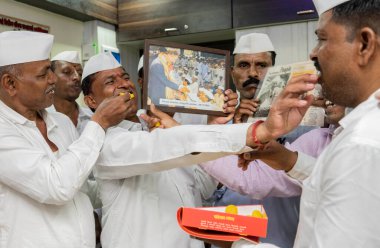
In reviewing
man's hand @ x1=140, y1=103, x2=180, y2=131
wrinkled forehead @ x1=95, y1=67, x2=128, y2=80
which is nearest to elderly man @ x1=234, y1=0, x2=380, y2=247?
man's hand @ x1=140, y1=103, x2=180, y2=131

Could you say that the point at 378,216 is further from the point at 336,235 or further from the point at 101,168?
the point at 101,168

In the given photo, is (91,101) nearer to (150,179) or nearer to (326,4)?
(150,179)

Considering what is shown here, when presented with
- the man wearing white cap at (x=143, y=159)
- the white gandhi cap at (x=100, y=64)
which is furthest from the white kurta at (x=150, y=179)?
the white gandhi cap at (x=100, y=64)

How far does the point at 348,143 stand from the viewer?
64 centimetres

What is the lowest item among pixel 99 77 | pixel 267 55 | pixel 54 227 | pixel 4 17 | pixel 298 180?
pixel 54 227

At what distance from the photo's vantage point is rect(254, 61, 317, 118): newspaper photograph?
4.37 feet

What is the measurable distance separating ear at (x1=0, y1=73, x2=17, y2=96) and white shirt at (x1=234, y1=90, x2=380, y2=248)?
1037 millimetres

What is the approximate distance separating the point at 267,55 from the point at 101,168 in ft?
3.69

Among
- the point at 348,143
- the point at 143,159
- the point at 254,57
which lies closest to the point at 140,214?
the point at 143,159

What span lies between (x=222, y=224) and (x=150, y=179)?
482mm

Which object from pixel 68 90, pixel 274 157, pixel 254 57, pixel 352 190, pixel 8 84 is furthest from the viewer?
pixel 68 90

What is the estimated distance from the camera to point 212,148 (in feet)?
3.36

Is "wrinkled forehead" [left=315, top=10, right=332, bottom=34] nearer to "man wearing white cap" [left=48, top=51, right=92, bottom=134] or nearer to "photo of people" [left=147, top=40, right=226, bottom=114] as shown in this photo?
"photo of people" [left=147, top=40, right=226, bottom=114]

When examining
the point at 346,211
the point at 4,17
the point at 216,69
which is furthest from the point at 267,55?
the point at 4,17
